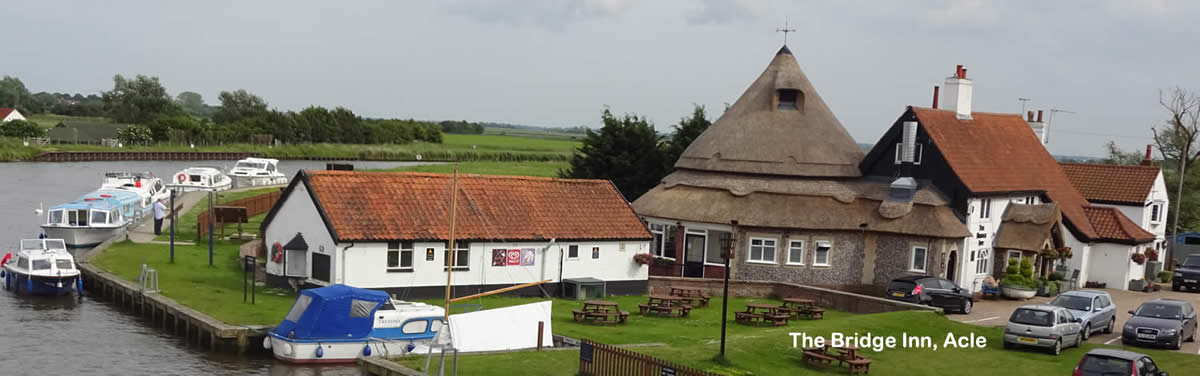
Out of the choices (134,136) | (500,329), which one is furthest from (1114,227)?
(134,136)

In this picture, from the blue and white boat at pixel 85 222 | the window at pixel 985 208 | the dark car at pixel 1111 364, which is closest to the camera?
the dark car at pixel 1111 364

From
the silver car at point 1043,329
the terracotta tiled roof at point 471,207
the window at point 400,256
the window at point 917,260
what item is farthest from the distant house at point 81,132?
the silver car at point 1043,329

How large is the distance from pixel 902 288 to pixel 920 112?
416 inches

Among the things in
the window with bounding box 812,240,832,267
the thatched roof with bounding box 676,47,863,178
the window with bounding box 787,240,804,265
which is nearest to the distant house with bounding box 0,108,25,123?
the thatched roof with bounding box 676,47,863,178

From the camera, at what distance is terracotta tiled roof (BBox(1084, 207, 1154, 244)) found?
47781mm

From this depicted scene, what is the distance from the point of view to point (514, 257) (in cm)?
3884

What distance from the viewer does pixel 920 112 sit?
46.4 metres

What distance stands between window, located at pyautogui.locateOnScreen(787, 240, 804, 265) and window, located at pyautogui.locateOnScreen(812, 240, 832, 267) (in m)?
0.54

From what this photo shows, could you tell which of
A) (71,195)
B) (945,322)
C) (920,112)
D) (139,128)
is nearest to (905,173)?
(920,112)

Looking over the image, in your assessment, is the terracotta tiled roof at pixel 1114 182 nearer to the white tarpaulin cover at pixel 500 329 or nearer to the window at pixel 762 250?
the window at pixel 762 250

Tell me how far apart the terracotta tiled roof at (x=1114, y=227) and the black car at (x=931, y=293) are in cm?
1316

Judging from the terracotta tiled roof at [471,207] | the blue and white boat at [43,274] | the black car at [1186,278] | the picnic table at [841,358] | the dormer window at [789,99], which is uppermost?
the dormer window at [789,99]

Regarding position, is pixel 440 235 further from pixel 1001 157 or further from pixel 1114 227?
pixel 1114 227

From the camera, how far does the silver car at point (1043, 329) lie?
2927 centimetres
